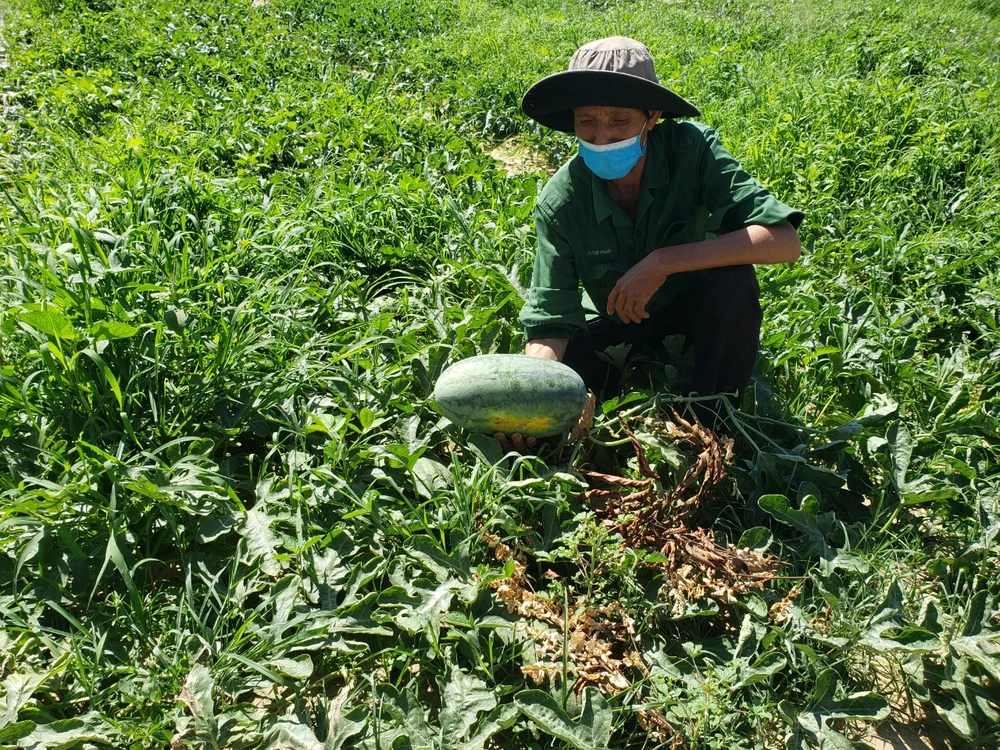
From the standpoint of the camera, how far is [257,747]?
199cm

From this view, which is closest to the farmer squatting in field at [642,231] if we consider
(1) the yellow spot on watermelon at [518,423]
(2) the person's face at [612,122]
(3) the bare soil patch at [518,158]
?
(2) the person's face at [612,122]

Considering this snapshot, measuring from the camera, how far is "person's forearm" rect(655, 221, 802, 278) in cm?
265

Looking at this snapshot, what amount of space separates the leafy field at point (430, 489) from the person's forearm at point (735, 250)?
458 millimetres

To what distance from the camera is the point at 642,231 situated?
9.76ft

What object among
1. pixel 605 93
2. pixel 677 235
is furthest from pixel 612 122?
pixel 677 235

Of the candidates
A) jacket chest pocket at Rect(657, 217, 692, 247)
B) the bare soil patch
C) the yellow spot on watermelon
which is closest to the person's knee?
jacket chest pocket at Rect(657, 217, 692, 247)

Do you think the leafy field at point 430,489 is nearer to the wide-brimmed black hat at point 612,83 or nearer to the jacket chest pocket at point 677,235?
the jacket chest pocket at point 677,235

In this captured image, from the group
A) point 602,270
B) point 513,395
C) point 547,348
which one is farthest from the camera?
point 602,270

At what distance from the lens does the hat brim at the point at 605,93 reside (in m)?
2.59

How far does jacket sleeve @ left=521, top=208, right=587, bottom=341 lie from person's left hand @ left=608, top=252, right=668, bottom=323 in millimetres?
189

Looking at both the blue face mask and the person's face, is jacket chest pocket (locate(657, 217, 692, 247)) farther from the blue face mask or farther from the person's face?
the person's face

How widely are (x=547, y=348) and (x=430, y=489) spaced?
0.68 meters

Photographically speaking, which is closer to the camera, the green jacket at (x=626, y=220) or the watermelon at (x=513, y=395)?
the watermelon at (x=513, y=395)

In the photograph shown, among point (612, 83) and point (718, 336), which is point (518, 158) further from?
point (718, 336)
